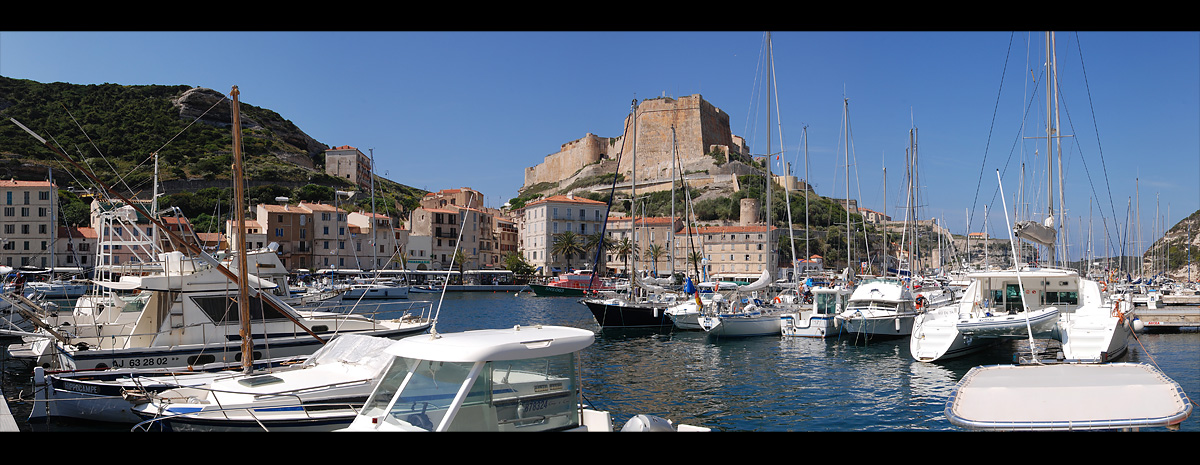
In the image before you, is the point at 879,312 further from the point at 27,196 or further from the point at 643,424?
the point at 27,196

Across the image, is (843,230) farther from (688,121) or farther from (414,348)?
(414,348)

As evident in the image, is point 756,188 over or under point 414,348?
Result: over

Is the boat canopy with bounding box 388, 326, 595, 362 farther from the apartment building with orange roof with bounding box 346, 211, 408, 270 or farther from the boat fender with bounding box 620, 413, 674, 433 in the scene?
the apartment building with orange roof with bounding box 346, 211, 408, 270

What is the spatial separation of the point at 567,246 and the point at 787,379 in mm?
55922

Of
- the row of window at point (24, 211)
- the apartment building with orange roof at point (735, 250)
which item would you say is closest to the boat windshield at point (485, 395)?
the row of window at point (24, 211)

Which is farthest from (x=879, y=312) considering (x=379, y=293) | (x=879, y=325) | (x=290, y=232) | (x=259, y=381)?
(x=290, y=232)

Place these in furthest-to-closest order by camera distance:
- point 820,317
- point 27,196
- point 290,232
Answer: point 290,232 → point 27,196 → point 820,317

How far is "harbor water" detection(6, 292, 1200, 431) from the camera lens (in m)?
12.3

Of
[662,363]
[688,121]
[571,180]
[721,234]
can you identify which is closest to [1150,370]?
[662,363]

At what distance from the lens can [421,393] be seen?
520 centimetres

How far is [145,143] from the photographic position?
86.4 metres
